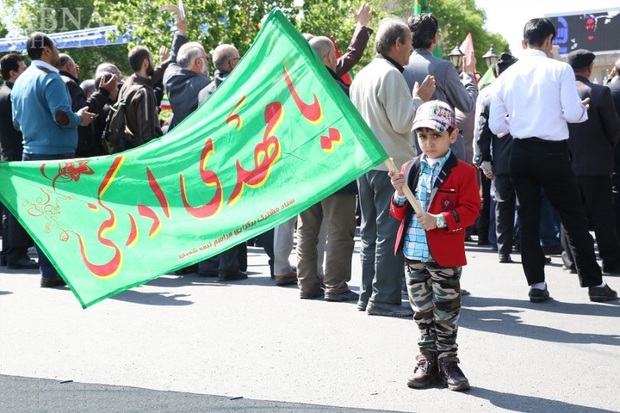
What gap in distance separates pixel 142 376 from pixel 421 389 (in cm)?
167

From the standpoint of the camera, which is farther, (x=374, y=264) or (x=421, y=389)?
(x=374, y=264)

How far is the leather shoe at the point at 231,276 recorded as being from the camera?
1013 cm

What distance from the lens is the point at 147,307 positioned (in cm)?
865

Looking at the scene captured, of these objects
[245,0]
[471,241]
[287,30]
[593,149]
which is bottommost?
[471,241]

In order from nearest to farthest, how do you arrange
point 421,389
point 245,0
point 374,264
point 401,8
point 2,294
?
point 421,389, point 374,264, point 2,294, point 245,0, point 401,8

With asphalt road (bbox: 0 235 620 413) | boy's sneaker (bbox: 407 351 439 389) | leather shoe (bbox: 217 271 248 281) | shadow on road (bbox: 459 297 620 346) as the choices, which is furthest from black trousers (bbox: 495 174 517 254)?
boy's sneaker (bbox: 407 351 439 389)

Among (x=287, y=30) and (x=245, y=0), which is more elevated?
(x=245, y=0)

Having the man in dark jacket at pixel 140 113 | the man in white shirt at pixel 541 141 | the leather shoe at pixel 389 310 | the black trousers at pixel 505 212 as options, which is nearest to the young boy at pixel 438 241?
the leather shoe at pixel 389 310

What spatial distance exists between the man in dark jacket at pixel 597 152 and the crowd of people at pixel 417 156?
1 centimetres

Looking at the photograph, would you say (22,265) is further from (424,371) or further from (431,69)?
(424,371)

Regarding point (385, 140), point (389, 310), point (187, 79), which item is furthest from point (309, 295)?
point (187, 79)

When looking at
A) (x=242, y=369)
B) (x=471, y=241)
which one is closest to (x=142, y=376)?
(x=242, y=369)

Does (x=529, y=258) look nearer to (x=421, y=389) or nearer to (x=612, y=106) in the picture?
(x=612, y=106)

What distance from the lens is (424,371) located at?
18.9 ft
